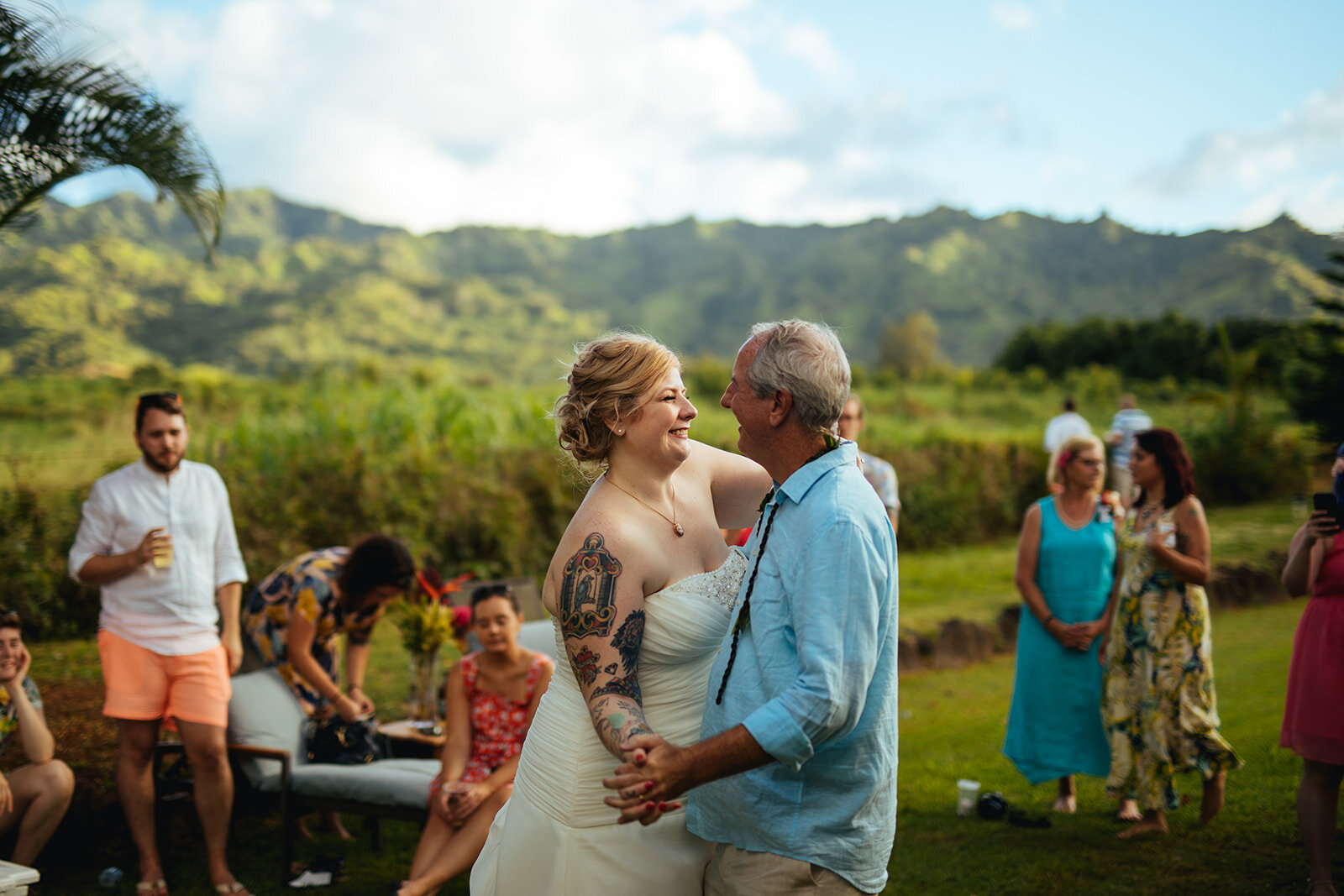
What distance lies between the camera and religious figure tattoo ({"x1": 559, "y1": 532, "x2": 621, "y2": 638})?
2.33m

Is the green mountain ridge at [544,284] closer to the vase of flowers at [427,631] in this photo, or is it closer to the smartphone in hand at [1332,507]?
the smartphone in hand at [1332,507]

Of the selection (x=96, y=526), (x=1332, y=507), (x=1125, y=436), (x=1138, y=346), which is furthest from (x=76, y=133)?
(x=1138, y=346)

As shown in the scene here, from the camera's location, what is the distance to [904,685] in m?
9.54

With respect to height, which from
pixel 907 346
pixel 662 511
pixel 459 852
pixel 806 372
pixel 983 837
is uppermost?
pixel 907 346

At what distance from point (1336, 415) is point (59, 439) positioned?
61.1ft

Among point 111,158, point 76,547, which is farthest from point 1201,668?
point 111,158

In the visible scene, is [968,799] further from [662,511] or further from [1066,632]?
[662,511]

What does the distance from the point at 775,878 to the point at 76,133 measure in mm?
6385

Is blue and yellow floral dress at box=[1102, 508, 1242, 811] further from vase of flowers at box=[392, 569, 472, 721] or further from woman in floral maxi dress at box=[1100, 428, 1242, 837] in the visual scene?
vase of flowers at box=[392, 569, 472, 721]

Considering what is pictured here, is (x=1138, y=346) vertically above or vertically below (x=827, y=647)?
above

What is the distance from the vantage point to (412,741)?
5.61 metres

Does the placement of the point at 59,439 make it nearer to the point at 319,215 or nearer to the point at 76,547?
the point at 76,547

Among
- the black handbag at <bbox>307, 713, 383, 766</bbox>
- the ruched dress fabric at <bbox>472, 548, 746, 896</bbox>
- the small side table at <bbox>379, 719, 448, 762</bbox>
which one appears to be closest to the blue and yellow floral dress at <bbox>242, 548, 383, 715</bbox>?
the black handbag at <bbox>307, 713, 383, 766</bbox>

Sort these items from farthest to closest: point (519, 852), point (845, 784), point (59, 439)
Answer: point (59, 439) → point (519, 852) → point (845, 784)
